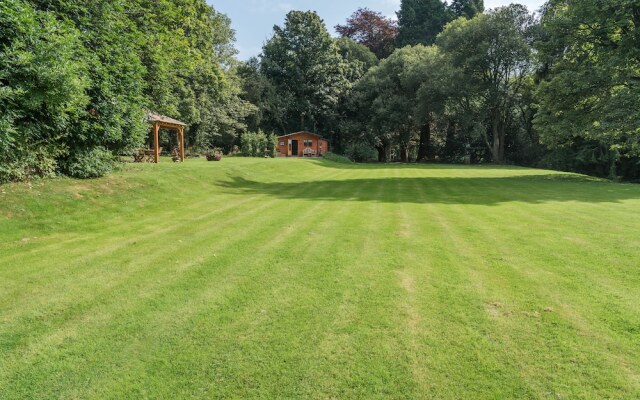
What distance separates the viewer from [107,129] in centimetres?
1198

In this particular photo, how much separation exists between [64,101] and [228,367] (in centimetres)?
907

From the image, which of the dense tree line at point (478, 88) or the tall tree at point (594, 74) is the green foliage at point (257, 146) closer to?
the dense tree line at point (478, 88)

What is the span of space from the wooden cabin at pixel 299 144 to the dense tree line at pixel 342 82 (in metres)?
4.61

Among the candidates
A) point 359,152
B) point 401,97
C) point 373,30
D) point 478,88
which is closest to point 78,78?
point 478,88

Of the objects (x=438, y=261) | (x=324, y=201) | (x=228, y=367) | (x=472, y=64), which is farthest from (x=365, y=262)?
(x=472, y=64)

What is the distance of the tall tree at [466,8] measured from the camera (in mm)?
62259

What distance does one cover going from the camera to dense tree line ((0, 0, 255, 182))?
8469 millimetres

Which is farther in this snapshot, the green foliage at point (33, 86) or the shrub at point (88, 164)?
the shrub at point (88, 164)

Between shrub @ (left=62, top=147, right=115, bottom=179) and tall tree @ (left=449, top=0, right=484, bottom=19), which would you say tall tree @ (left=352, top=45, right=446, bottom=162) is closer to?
tall tree @ (left=449, top=0, right=484, bottom=19)

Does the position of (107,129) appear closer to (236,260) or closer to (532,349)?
(236,260)

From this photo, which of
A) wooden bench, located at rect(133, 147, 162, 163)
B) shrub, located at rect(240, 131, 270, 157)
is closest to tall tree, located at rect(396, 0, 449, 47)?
shrub, located at rect(240, 131, 270, 157)

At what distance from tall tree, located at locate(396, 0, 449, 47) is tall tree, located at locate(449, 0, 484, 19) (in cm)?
294

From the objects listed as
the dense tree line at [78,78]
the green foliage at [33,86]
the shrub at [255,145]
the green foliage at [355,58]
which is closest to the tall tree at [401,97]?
the green foliage at [355,58]

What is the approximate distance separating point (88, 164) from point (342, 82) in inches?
1652
